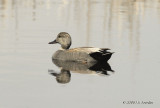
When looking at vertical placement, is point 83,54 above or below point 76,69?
above

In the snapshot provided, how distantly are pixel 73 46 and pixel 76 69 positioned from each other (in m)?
2.62

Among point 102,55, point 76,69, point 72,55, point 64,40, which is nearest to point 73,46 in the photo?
point 64,40

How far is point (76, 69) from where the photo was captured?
42.1ft

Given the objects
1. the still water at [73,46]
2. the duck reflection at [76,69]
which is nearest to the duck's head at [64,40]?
the still water at [73,46]

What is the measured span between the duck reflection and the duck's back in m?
0.14

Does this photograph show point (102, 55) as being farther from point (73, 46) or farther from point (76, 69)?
point (73, 46)

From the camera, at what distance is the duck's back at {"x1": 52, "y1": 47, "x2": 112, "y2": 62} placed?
534 inches

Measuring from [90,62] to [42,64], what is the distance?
59.9 inches

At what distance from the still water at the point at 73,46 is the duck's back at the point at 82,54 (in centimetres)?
27

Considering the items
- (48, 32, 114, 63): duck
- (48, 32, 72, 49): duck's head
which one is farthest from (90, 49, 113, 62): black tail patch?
(48, 32, 72, 49): duck's head

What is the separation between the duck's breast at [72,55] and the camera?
1401 cm

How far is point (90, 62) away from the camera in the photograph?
45.8 feet

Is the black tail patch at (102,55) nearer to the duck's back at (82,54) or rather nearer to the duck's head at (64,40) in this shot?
the duck's back at (82,54)

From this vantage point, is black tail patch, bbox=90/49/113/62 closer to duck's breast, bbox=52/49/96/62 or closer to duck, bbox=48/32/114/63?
duck, bbox=48/32/114/63
